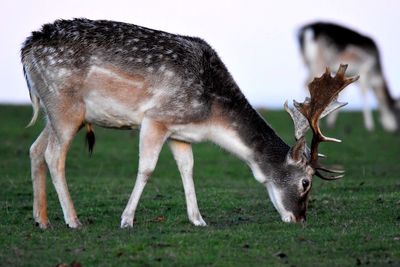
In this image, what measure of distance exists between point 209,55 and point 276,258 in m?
3.65

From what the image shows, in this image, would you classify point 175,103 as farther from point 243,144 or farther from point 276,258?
point 276,258

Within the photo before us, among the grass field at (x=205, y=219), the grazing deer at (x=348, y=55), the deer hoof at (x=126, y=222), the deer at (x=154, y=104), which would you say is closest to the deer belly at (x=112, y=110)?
the deer at (x=154, y=104)

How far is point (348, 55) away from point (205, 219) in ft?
72.6

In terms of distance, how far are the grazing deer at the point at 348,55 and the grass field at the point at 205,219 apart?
11.0 metres

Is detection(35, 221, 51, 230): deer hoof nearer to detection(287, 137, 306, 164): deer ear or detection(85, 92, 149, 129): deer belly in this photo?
detection(85, 92, 149, 129): deer belly

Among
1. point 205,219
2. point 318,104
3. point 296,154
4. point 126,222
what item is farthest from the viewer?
point 205,219

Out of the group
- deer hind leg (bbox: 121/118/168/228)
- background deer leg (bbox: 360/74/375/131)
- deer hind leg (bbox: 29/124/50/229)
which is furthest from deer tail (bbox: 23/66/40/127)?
background deer leg (bbox: 360/74/375/131)

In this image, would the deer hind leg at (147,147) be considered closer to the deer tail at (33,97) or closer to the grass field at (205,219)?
the grass field at (205,219)

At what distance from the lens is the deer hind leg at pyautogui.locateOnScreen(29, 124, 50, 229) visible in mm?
12039

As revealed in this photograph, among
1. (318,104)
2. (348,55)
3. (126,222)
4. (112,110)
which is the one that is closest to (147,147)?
(112,110)

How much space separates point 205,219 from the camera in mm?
12594

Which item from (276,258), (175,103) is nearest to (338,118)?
(175,103)

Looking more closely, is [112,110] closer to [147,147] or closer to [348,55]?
[147,147]

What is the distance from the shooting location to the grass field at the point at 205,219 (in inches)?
377
